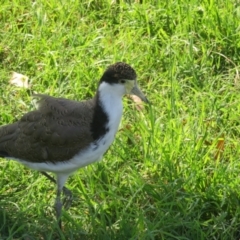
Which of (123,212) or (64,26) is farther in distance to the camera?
(64,26)

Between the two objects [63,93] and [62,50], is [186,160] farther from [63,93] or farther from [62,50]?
[62,50]

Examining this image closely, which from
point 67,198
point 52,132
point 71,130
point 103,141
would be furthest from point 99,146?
point 67,198

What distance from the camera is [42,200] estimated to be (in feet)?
17.6

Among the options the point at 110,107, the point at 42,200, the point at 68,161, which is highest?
the point at 110,107

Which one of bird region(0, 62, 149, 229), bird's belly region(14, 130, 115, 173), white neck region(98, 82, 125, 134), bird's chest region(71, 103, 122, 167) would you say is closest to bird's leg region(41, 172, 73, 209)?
bird region(0, 62, 149, 229)

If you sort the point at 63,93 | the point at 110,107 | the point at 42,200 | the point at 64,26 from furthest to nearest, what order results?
the point at 64,26
the point at 63,93
the point at 42,200
the point at 110,107

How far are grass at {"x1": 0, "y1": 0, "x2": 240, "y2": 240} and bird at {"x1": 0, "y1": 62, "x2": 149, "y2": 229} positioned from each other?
1.02ft

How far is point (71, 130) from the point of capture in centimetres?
496

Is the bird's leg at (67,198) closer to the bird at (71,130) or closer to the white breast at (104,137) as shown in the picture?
the bird at (71,130)

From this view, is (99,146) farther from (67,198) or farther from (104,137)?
(67,198)

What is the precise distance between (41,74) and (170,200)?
70.2 inches

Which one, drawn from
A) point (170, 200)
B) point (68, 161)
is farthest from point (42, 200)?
point (170, 200)

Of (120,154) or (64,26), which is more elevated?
(64,26)

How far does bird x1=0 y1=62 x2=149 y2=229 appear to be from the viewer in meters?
4.93
